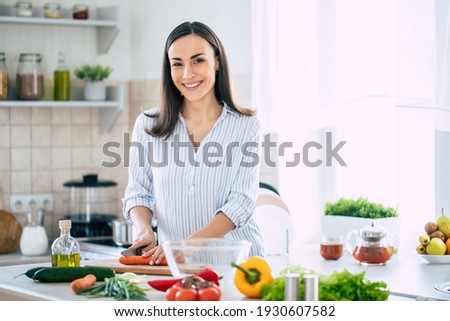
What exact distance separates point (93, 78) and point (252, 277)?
263 cm

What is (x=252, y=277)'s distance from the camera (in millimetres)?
2176

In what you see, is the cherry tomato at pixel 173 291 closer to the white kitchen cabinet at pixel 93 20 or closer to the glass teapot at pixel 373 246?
the glass teapot at pixel 373 246

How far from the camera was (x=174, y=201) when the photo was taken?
2916 mm

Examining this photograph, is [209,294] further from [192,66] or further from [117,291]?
[192,66]

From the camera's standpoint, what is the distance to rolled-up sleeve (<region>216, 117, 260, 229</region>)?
278cm

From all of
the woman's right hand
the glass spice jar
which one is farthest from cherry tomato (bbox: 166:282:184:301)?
the glass spice jar

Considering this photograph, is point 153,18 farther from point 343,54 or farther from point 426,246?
point 426,246

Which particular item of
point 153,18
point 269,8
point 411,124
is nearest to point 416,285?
point 411,124

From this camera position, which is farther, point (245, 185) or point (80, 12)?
point (80, 12)

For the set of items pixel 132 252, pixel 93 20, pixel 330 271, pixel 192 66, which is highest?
pixel 93 20

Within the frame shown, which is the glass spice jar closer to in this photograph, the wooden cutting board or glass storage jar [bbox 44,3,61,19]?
glass storage jar [bbox 44,3,61,19]

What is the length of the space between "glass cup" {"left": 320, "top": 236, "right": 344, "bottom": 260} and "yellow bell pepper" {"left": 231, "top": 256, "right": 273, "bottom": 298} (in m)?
1.09

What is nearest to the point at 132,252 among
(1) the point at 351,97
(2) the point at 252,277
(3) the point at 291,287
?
(2) the point at 252,277
